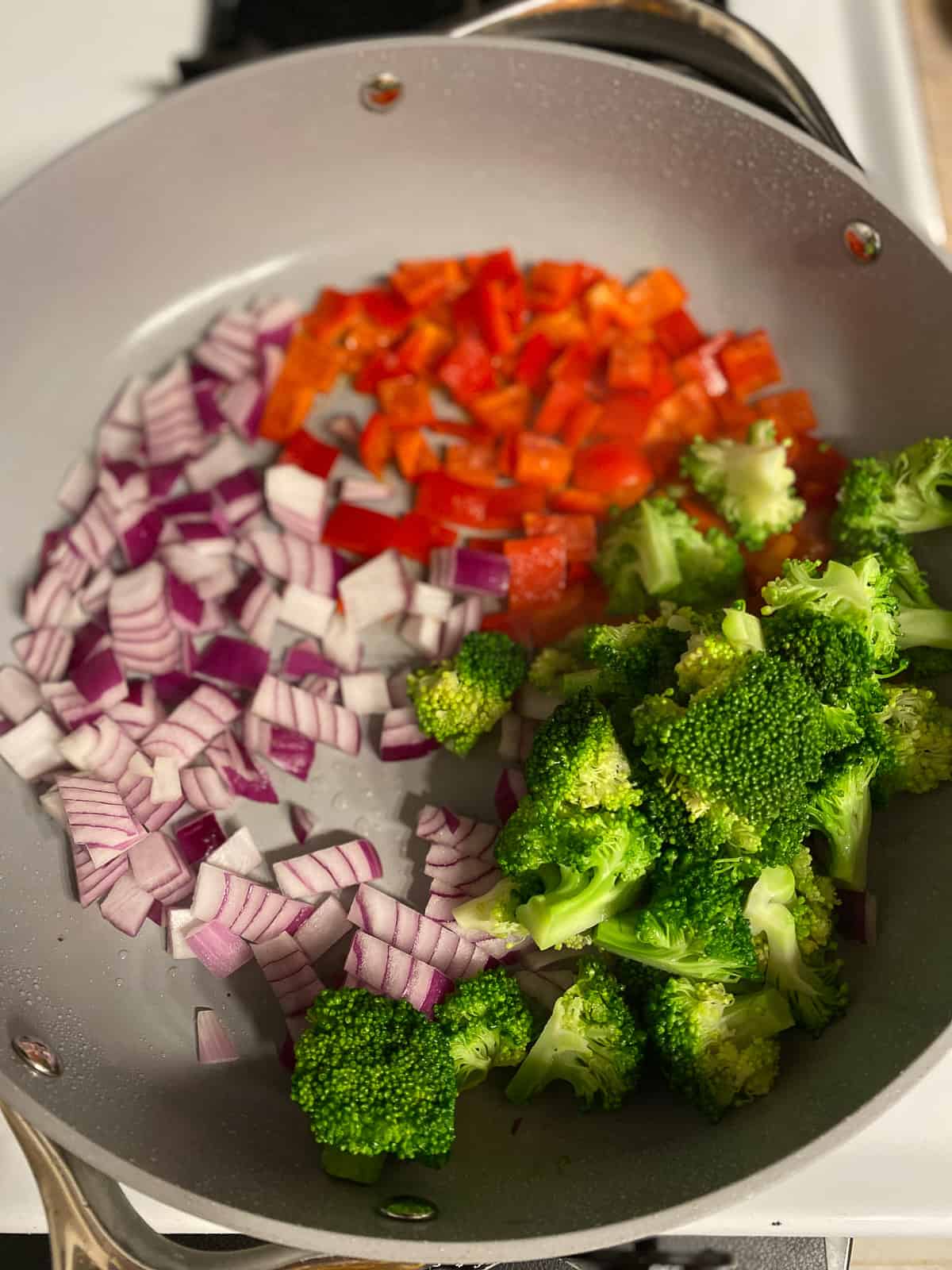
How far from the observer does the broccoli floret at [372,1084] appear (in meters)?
1.21

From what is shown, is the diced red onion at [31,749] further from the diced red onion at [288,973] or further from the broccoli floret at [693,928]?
the broccoli floret at [693,928]

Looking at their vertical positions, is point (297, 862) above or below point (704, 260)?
below

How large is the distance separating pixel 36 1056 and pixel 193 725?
493 mm

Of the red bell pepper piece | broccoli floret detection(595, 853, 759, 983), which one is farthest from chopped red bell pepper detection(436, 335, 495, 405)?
broccoli floret detection(595, 853, 759, 983)

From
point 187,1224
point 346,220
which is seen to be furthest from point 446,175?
point 187,1224

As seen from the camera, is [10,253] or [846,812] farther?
[10,253]

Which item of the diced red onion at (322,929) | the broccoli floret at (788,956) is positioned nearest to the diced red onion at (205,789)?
the diced red onion at (322,929)

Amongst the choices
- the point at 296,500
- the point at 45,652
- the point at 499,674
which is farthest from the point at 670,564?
the point at 45,652

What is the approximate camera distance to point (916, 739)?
1.33 m

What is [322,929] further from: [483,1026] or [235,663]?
[235,663]

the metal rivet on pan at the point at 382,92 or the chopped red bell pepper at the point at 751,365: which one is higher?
the metal rivet on pan at the point at 382,92

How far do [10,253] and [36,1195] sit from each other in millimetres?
1392

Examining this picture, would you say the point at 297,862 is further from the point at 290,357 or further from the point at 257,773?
the point at 290,357

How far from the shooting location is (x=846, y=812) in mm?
1303
